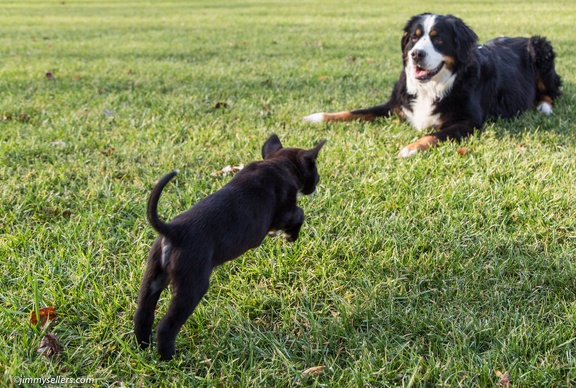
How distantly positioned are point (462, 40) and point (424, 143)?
1218 millimetres

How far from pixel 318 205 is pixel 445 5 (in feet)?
64.7

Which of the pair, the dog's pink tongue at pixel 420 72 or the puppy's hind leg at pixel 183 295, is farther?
the dog's pink tongue at pixel 420 72

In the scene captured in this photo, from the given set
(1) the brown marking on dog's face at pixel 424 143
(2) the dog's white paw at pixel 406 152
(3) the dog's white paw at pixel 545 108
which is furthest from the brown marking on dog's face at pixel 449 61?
(3) the dog's white paw at pixel 545 108

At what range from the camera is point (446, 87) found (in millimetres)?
4805

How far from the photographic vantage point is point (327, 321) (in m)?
2.33

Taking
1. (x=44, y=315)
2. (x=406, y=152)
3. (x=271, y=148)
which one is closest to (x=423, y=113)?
(x=406, y=152)

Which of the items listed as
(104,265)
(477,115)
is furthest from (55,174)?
(477,115)

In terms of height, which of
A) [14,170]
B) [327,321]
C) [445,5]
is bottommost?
[327,321]

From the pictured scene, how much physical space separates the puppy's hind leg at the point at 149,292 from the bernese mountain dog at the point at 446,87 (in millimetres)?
2620

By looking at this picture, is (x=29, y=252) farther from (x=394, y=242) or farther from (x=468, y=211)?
(x=468, y=211)

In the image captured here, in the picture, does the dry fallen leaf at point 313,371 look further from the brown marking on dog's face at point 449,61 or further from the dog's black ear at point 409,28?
the dog's black ear at point 409,28

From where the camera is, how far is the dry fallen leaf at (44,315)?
88.3 inches

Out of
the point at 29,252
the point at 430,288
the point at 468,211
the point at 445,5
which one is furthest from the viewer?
the point at 445,5

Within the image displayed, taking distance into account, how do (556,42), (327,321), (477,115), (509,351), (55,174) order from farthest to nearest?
1. (556,42)
2. (477,115)
3. (55,174)
4. (327,321)
5. (509,351)
